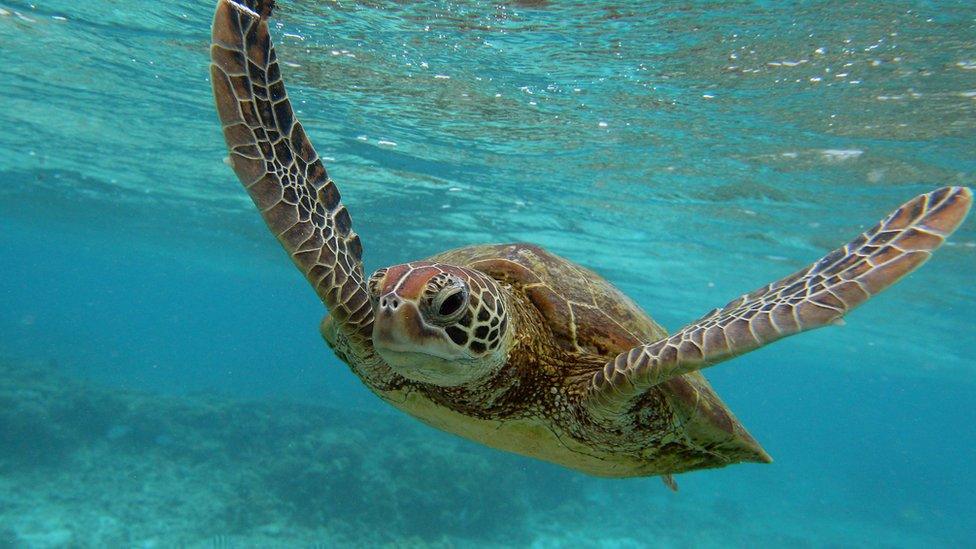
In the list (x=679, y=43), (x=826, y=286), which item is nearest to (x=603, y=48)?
(x=679, y=43)

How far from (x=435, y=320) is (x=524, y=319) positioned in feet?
3.44

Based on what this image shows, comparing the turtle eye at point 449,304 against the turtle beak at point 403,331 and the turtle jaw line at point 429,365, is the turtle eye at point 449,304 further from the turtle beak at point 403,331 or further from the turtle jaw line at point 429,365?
the turtle jaw line at point 429,365

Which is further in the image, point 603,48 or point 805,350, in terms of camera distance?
point 805,350

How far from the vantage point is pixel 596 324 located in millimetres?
3592

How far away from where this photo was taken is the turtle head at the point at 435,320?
236 cm

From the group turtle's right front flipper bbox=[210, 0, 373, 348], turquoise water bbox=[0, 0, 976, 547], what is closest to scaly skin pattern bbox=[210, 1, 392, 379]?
turtle's right front flipper bbox=[210, 0, 373, 348]

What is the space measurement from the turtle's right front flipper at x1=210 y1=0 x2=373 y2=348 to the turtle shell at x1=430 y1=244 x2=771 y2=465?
3.26 feet

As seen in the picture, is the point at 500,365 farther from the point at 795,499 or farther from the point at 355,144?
the point at 795,499

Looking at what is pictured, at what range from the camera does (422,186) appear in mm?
17453

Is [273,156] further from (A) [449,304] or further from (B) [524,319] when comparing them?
(B) [524,319]

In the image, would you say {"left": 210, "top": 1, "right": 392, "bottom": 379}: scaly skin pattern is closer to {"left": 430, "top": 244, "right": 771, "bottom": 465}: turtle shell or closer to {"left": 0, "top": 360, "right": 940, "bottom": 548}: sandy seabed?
{"left": 430, "top": 244, "right": 771, "bottom": 465}: turtle shell

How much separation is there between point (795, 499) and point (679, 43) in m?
35.7

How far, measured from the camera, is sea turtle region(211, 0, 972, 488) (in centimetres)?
251

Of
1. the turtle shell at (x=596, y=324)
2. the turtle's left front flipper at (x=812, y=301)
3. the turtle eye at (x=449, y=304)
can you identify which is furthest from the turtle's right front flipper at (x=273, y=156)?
the turtle's left front flipper at (x=812, y=301)
